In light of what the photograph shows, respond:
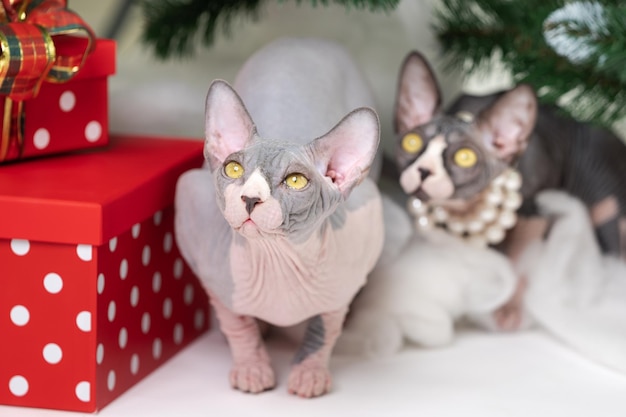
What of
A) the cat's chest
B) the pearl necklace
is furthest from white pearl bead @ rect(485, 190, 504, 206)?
the cat's chest

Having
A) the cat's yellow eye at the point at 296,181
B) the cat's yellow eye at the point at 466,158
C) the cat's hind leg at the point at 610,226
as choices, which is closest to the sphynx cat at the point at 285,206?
the cat's yellow eye at the point at 296,181

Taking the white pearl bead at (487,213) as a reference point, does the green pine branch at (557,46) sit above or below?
above

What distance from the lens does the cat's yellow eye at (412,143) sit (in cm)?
110

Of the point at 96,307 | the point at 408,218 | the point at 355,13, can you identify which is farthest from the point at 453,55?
the point at 96,307

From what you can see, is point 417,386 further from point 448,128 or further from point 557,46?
point 557,46

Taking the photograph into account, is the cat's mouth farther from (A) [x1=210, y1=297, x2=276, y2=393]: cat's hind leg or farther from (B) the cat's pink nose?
(B) the cat's pink nose

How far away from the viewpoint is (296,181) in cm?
83

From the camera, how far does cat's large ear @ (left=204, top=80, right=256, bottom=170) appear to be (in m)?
0.87

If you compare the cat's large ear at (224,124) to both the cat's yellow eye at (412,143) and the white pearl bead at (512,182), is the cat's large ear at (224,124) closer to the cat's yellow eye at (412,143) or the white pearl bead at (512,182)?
the cat's yellow eye at (412,143)

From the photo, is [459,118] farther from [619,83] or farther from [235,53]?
[235,53]

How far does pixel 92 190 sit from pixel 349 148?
0.26m

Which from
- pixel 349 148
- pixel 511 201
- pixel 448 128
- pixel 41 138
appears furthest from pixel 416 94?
pixel 41 138

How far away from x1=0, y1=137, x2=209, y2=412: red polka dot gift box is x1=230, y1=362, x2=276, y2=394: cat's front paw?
10cm

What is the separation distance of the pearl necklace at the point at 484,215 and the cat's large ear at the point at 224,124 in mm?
324
